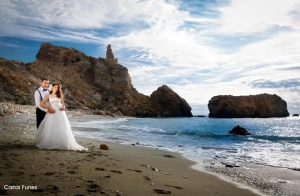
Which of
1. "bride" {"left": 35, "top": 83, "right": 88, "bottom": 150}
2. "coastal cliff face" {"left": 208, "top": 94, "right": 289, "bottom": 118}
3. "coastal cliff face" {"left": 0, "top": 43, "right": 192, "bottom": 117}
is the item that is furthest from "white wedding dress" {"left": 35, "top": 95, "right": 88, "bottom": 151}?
"coastal cliff face" {"left": 208, "top": 94, "right": 289, "bottom": 118}

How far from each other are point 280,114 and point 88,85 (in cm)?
11343

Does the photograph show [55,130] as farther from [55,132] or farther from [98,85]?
[98,85]

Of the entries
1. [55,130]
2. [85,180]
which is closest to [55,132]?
[55,130]

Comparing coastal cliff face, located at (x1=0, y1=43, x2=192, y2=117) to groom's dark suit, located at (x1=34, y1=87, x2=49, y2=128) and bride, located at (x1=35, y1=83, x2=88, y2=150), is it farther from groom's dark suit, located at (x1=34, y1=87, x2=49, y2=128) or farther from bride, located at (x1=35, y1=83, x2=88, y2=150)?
bride, located at (x1=35, y1=83, x2=88, y2=150)

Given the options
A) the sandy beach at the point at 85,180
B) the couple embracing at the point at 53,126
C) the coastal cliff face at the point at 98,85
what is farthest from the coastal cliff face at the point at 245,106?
the sandy beach at the point at 85,180

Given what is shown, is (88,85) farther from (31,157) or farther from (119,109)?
(31,157)

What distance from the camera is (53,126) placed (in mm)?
7496

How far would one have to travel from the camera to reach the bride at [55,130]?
7.30 m

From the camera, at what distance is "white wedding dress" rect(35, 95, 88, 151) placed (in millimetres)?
7293

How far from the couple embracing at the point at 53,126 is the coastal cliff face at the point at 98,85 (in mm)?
65201

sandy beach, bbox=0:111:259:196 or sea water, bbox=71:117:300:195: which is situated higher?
sandy beach, bbox=0:111:259:196

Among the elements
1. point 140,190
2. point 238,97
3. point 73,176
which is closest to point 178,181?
point 140,190

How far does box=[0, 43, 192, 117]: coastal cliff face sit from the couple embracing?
2567 inches

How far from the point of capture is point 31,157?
5.59 meters
